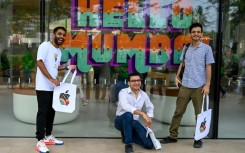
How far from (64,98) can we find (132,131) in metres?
1.01

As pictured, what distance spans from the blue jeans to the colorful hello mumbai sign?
1.15m

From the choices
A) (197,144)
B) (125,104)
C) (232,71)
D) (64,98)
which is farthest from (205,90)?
(64,98)

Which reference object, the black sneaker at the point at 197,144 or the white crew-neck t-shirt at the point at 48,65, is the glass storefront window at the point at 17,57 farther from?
the black sneaker at the point at 197,144

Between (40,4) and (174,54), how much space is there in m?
2.14

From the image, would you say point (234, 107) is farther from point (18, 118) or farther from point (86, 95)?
point (18, 118)

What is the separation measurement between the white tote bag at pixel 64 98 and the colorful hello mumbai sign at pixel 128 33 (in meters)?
1.02

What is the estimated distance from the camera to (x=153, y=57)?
582 centimetres

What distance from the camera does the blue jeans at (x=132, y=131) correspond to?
4.72m

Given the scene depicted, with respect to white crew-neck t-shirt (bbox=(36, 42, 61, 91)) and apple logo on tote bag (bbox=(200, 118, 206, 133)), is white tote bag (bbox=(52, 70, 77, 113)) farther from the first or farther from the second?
apple logo on tote bag (bbox=(200, 118, 206, 133))

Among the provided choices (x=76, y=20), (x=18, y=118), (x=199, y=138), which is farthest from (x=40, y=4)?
(x=199, y=138)

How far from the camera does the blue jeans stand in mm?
4723

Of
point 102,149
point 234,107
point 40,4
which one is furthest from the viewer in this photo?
point 234,107

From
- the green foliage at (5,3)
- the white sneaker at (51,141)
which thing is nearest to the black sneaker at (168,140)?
the white sneaker at (51,141)

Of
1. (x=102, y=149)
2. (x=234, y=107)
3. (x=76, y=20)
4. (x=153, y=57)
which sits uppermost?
(x=76, y=20)
